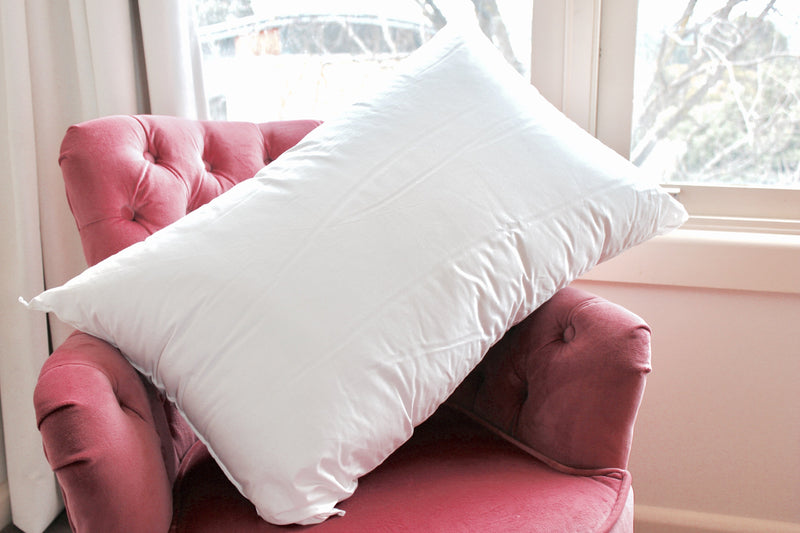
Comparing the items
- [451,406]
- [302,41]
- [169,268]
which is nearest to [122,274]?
[169,268]

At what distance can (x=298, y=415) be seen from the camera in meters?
0.73

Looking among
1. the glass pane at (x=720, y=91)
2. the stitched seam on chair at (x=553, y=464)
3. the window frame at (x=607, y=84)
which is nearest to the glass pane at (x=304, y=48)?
the window frame at (x=607, y=84)

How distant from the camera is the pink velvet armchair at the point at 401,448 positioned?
0.67 metres

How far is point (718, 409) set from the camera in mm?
1379

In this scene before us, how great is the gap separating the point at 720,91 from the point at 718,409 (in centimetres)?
67

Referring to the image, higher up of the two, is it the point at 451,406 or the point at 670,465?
the point at 451,406

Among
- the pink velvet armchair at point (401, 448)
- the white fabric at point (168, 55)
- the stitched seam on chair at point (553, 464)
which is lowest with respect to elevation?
the stitched seam on chair at point (553, 464)

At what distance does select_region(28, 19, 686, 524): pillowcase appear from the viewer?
2.44 feet

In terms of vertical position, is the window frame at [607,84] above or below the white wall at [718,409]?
above

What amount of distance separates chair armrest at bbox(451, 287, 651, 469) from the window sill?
433 mm

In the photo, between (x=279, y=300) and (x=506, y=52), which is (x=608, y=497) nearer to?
(x=279, y=300)

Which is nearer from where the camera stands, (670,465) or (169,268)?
(169,268)

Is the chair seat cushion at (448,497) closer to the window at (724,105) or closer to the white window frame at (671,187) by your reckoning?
the white window frame at (671,187)

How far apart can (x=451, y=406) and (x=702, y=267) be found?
0.61 m
